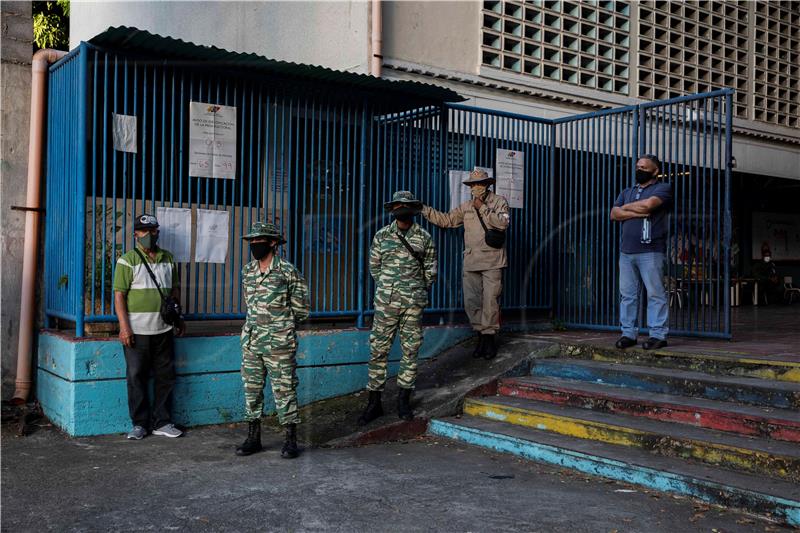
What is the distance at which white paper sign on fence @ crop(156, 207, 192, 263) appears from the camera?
25.1 feet

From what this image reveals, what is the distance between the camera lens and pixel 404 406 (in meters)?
7.46

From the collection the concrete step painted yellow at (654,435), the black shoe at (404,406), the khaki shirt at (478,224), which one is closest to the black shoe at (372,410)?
the black shoe at (404,406)

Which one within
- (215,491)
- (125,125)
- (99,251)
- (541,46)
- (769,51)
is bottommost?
(215,491)

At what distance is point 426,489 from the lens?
5559 millimetres

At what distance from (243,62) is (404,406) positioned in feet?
12.0

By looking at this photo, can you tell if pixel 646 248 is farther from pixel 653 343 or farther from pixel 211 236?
pixel 211 236

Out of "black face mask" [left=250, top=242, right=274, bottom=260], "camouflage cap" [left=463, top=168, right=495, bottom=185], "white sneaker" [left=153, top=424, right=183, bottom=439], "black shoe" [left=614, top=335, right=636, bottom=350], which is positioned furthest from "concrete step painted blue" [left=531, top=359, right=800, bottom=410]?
"white sneaker" [left=153, top=424, right=183, bottom=439]

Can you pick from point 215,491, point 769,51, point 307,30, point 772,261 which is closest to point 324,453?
point 215,491

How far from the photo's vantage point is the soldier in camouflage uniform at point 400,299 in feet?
24.5

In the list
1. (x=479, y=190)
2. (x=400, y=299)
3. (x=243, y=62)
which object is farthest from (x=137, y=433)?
(x=479, y=190)

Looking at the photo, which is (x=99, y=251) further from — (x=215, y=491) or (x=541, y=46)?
(x=541, y=46)

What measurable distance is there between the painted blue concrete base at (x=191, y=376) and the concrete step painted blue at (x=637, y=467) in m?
1.46

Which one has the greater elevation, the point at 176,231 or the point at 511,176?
the point at 511,176

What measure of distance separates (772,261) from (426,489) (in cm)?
1618
